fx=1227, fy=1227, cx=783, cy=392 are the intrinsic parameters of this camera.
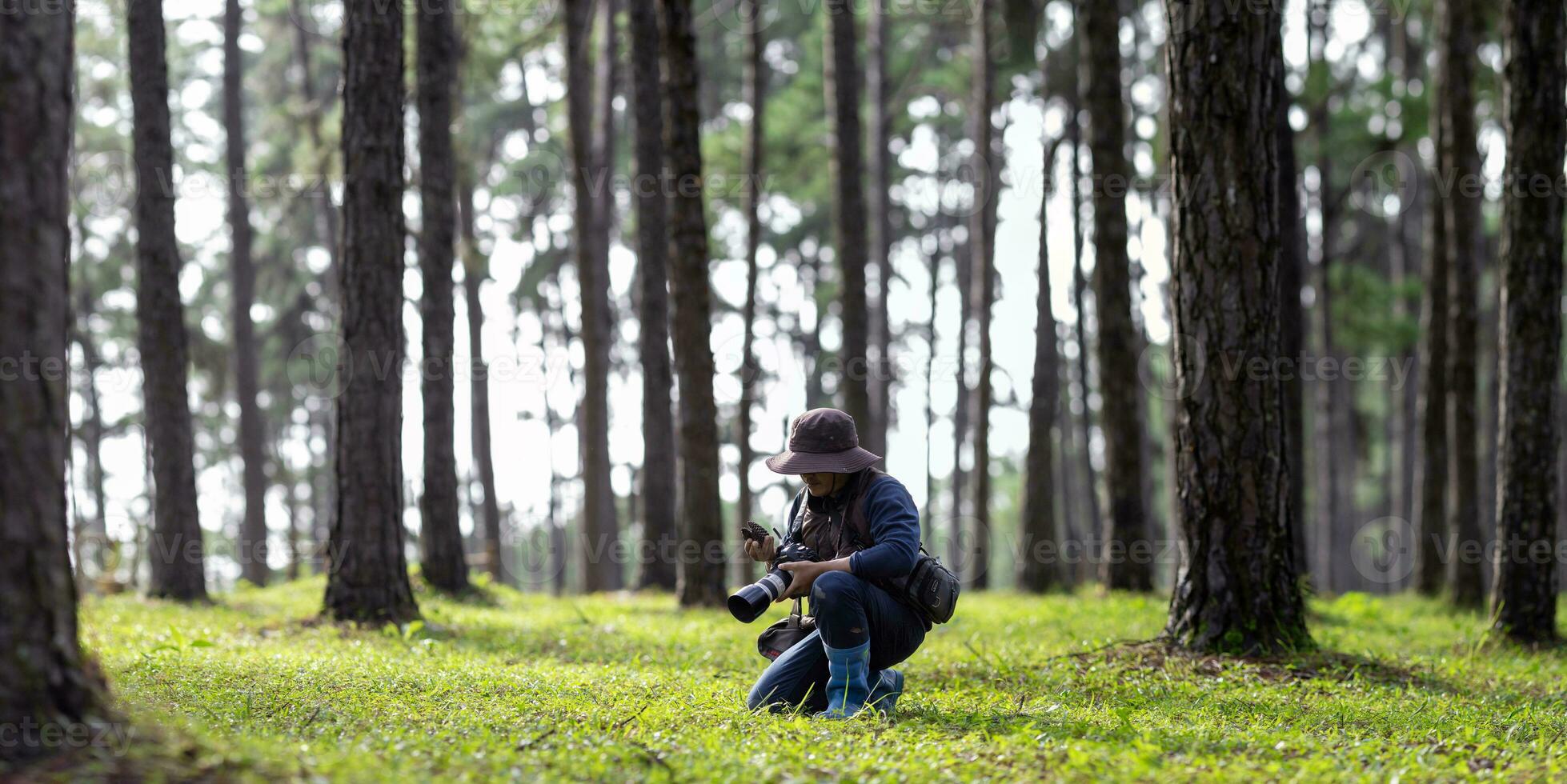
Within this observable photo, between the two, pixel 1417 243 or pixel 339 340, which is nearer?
pixel 339 340

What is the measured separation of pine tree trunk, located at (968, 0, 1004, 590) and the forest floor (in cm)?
829

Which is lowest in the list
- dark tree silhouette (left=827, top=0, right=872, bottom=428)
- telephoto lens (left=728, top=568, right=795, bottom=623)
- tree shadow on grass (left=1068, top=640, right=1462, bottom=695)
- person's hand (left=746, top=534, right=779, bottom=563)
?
tree shadow on grass (left=1068, top=640, right=1462, bottom=695)

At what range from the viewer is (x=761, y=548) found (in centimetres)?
584

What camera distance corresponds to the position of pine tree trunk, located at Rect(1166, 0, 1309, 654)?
828 centimetres

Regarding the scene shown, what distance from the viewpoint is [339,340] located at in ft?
34.3

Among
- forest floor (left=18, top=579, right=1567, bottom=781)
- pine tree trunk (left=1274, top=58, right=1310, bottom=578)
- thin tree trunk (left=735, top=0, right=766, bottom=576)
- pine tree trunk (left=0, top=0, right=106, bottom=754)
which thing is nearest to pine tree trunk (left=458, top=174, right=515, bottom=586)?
thin tree trunk (left=735, top=0, right=766, bottom=576)

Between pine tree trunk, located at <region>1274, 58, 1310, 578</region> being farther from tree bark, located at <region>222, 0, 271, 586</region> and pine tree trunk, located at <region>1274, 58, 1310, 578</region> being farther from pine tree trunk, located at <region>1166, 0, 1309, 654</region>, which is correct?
tree bark, located at <region>222, 0, 271, 586</region>

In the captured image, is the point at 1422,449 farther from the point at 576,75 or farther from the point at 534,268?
the point at 534,268

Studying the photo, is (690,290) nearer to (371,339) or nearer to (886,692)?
(371,339)

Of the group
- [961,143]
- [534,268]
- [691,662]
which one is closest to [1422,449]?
[691,662]

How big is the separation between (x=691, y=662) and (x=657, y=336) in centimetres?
722

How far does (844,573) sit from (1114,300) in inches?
380

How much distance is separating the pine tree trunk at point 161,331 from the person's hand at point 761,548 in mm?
9835

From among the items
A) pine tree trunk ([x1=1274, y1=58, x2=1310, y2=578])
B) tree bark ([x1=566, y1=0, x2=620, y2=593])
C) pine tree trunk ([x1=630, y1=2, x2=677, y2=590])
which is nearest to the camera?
pine tree trunk ([x1=1274, y1=58, x2=1310, y2=578])
